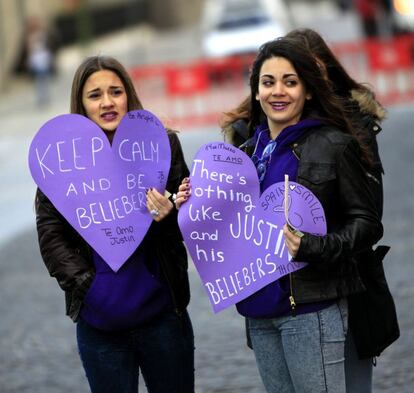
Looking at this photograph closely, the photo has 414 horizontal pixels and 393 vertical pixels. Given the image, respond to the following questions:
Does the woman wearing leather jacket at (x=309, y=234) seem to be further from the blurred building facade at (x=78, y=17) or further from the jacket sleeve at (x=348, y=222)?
the blurred building facade at (x=78, y=17)

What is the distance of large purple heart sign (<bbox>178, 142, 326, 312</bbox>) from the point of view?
4.12m

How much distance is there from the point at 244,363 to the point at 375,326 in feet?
8.79

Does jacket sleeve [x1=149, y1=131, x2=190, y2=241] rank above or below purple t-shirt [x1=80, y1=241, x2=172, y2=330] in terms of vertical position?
above

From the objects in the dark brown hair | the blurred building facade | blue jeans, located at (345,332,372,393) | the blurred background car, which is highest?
the blurred building facade

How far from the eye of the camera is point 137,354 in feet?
14.2

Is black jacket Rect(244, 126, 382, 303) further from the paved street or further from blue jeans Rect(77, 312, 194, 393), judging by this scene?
the paved street

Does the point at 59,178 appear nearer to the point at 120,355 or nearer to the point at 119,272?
the point at 119,272

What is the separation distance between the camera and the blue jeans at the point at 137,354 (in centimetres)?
426

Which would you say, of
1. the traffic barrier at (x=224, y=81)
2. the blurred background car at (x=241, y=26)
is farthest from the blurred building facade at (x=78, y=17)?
the traffic barrier at (x=224, y=81)

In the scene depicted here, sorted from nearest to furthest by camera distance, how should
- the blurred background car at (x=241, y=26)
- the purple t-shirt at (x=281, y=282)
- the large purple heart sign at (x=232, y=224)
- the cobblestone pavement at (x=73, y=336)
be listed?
the purple t-shirt at (x=281, y=282) < the large purple heart sign at (x=232, y=224) < the cobblestone pavement at (x=73, y=336) < the blurred background car at (x=241, y=26)

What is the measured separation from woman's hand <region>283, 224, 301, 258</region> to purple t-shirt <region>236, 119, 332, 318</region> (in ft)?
0.50

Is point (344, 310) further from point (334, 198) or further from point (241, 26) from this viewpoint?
point (241, 26)

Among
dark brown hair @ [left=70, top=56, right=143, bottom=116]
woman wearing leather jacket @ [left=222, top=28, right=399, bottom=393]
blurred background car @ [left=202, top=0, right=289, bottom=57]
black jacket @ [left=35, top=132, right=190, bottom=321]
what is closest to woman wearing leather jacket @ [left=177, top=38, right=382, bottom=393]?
woman wearing leather jacket @ [left=222, top=28, right=399, bottom=393]

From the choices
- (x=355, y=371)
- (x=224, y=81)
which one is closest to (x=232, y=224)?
(x=355, y=371)
